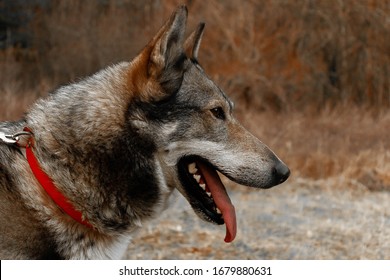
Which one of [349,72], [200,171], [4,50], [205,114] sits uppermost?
[205,114]

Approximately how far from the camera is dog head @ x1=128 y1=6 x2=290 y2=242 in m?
3.63

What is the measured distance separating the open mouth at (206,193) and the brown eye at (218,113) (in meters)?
0.24

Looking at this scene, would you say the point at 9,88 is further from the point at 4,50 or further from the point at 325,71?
the point at 325,71

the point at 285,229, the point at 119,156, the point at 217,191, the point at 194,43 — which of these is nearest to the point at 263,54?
the point at 285,229

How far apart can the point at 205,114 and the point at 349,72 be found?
11.4 meters

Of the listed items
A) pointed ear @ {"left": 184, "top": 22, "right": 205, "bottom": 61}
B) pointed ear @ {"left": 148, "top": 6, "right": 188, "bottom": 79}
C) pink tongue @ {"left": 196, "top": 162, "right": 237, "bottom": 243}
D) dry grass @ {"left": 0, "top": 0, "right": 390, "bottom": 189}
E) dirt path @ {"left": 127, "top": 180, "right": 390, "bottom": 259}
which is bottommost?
dry grass @ {"left": 0, "top": 0, "right": 390, "bottom": 189}

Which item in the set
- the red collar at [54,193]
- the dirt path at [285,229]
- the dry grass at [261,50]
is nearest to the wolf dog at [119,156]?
the red collar at [54,193]

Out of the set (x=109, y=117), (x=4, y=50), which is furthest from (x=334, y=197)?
(x=4, y=50)

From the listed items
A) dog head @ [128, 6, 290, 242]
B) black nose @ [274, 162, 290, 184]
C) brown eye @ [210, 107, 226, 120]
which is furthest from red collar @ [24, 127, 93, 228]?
black nose @ [274, 162, 290, 184]

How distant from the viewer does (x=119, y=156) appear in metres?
3.56

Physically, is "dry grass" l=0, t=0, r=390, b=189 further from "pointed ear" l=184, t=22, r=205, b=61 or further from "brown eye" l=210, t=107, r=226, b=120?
"brown eye" l=210, t=107, r=226, b=120

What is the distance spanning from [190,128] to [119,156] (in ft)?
1.30

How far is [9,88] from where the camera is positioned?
11.9 m

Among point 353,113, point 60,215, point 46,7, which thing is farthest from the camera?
point 46,7
